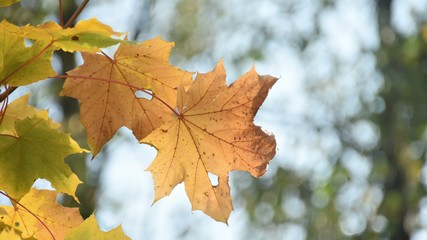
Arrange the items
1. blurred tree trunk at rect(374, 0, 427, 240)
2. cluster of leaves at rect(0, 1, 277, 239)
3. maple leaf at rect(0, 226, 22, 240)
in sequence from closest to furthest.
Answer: maple leaf at rect(0, 226, 22, 240)
cluster of leaves at rect(0, 1, 277, 239)
blurred tree trunk at rect(374, 0, 427, 240)

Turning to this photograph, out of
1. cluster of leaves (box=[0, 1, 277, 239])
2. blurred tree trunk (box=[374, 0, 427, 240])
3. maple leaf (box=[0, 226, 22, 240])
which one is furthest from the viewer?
blurred tree trunk (box=[374, 0, 427, 240])

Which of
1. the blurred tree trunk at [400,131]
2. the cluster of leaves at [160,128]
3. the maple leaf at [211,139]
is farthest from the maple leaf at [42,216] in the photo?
the blurred tree trunk at [400,131]

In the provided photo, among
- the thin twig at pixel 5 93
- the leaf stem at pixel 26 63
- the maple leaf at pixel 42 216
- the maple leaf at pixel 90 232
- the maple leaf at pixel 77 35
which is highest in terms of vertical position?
the maple leaf at pixel 77 35

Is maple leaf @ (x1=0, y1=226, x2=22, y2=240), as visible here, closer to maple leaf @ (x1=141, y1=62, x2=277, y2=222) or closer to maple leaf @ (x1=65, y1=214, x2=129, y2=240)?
maple leaf @ (x1=65, y1=214, x2=129, y2=240)

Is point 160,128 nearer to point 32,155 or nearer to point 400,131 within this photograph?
point 32,155

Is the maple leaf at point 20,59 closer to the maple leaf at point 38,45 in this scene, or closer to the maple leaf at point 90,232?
the maple leaf at point 38,45

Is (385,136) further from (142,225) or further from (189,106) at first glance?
(189,106)

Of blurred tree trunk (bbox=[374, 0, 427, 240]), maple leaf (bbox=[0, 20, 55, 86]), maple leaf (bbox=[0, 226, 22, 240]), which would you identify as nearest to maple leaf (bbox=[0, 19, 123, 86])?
maple leaf (bbox=[0, 20, 55, 86])
